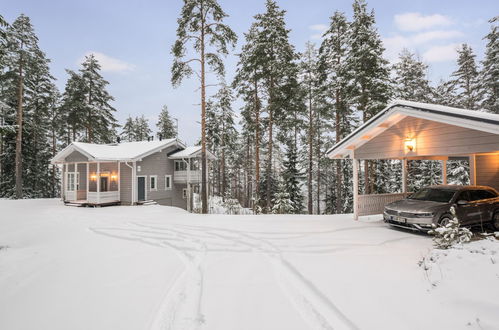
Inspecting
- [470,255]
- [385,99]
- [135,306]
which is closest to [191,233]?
[135,306]

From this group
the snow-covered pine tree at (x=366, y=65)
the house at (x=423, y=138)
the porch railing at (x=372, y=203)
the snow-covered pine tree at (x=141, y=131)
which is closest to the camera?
the house at (x=423, y=138)

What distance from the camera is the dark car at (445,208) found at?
681cm

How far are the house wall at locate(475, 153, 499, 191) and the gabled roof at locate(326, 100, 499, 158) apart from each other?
4132 mm

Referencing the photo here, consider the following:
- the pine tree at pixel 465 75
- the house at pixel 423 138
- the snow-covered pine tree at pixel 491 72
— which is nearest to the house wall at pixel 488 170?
the house at pixel 423 138

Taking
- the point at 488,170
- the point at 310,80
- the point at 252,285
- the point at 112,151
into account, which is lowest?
the point at 252,285

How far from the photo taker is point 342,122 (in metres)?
18.1

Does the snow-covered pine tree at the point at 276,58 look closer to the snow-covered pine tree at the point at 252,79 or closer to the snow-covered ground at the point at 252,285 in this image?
the snow-covered pine tree at the point at 252,79

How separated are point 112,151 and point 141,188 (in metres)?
3.90

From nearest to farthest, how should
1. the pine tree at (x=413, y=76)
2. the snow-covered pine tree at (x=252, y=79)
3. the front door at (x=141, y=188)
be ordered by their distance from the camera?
the snow-covered pine tree at (x=252, y=79) → the front door at (x=141, y=188) → the pine tree at (x=413, y=76)

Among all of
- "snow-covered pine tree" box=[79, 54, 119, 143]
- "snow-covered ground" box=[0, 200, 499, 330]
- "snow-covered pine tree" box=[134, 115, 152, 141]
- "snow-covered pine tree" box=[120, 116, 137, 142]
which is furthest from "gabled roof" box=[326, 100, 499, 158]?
"snow-covered pine tree" box=[120, 116, 137, 142]

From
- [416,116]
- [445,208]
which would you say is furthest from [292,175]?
[445,208]

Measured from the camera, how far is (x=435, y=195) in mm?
7551

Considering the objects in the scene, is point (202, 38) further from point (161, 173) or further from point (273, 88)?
point (161, 173)

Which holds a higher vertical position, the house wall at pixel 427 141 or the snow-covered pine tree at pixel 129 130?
the snow-covered pine tree at pixel 129 130
